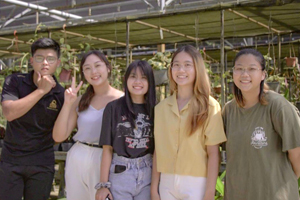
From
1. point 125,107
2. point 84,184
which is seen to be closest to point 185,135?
point 125,107

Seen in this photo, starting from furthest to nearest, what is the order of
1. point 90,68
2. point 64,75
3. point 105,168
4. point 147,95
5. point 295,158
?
point 64,75
point 90,68
point 147,95
point 105,168
point 295,158

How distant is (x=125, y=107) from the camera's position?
2299 mm

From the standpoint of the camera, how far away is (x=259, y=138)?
197 centimetres

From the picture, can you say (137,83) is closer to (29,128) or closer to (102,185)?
(102,185)

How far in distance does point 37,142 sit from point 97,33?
4.20 metres

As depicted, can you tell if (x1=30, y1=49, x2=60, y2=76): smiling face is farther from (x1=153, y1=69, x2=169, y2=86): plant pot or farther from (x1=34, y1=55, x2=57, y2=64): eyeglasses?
(x1=153, y1=69, x2=169, y2=86): plant pot

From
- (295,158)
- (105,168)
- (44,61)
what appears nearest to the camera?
(295,158)

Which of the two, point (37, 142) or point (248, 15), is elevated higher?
point (248, 15)

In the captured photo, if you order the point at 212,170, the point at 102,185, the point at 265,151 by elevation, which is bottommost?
the point at 102,185

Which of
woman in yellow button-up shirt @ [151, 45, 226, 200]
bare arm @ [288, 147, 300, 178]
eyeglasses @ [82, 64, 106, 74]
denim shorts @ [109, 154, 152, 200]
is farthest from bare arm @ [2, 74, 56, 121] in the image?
bare arm @ [288, 147, 300, 178]

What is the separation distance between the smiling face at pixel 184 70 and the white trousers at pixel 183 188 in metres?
0.53

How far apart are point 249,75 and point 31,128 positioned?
1.45 m

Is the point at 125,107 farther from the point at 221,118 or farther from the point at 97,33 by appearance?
the point at 97,33

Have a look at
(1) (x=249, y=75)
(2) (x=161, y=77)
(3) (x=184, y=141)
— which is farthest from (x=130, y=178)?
(2) (x=161, y=77)
